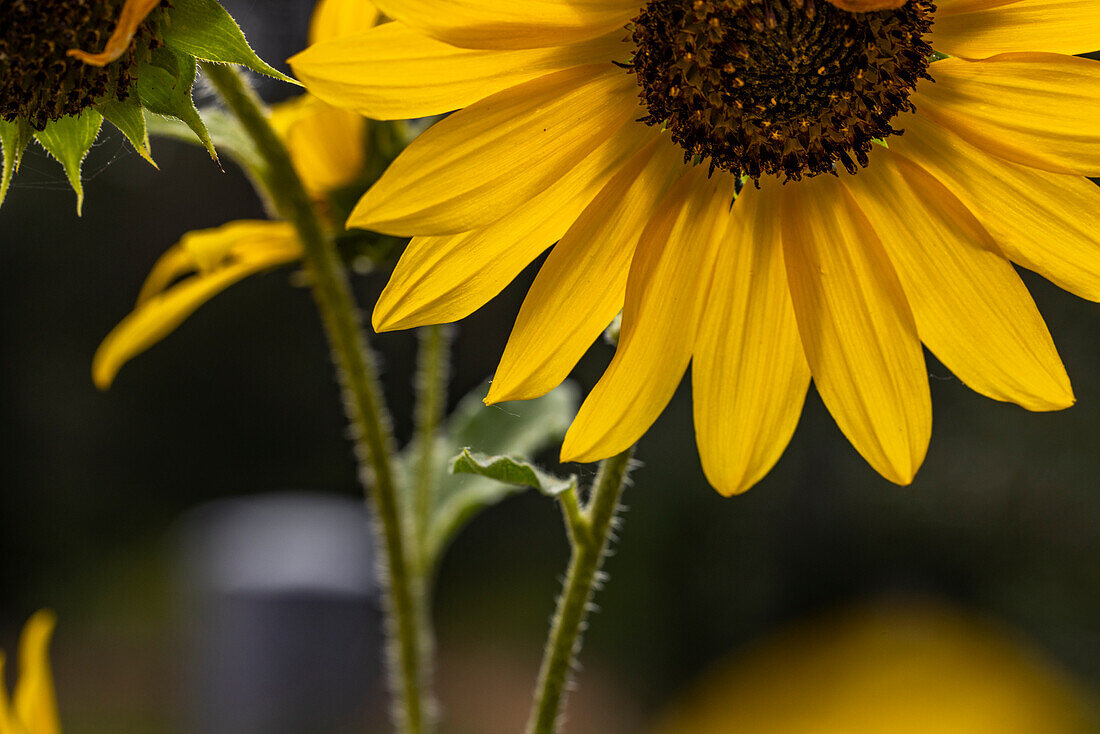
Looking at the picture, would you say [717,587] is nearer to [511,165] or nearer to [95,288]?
[95,288]

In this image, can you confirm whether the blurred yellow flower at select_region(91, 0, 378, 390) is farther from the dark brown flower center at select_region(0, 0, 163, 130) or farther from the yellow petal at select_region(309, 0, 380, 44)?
the dark brown flower center at select_region(0, 0, 163, 130)

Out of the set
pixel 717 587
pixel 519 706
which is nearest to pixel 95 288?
pixel 519 706

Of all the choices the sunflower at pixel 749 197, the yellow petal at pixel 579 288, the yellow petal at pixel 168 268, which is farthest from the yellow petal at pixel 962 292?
the yellow petal at pixel 168 268

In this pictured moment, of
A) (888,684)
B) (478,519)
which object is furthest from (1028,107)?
(478,519)

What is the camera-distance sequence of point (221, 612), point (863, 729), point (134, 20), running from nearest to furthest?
point (134, 20), point (221, 612), point (863, 729)

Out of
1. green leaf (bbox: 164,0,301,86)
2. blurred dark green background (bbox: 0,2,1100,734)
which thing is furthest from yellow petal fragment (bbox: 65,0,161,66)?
blurred dark green background (bbox: 0,2,1100,734)

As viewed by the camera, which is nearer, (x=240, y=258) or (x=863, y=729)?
(x=240, y=258)
